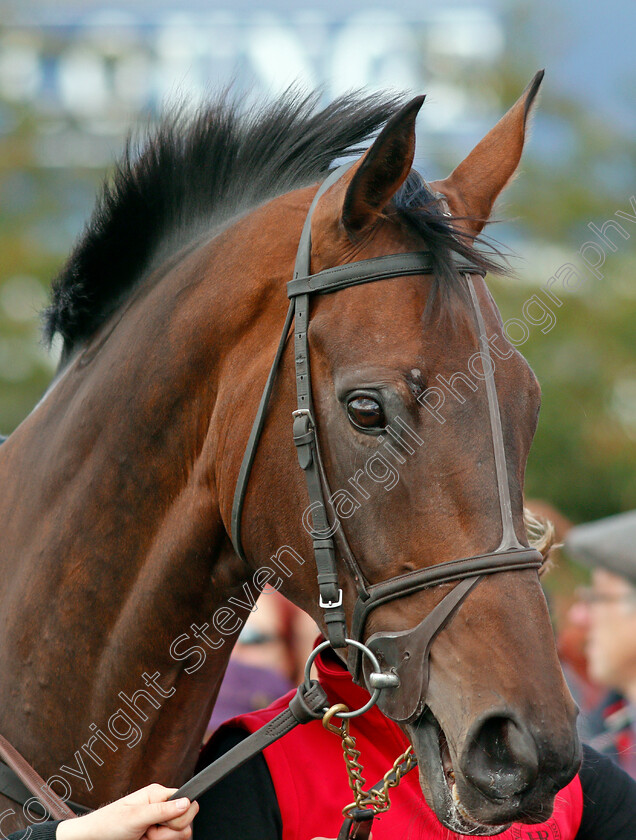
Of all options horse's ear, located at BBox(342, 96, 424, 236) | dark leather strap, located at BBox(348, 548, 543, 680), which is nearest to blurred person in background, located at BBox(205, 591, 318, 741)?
dark leather strap, located at BBox(348, 548, 543, 680)

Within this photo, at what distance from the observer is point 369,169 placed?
2.20 m

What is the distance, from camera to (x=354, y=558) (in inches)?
84.9

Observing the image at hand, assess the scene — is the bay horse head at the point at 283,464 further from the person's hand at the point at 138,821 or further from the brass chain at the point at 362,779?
the person's hand at the point at 138,821

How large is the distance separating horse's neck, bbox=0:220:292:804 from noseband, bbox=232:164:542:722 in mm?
212

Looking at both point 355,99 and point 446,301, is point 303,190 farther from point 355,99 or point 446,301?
point 446,301

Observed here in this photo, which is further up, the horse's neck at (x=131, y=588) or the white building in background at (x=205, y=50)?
the white building in background at (x=205, y=50)

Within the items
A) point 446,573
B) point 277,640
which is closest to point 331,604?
point 446,573

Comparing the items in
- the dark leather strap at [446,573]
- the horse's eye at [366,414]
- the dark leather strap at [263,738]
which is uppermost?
the horse's eye at [366,414]

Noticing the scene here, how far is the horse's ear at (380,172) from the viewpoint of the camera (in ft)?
6.96

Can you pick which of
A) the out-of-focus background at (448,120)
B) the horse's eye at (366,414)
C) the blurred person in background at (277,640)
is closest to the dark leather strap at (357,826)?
the horse's eye at (366,414)

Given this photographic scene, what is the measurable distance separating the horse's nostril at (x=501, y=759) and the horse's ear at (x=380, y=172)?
1.20 meters

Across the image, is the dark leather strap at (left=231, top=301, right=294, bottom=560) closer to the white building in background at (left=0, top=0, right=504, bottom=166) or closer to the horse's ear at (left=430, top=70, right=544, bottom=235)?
the horse's ear at (left=430, top=70, right=544, bottom=235)

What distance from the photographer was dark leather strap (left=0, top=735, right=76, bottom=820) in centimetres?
238

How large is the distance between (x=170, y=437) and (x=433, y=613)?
0.89m
